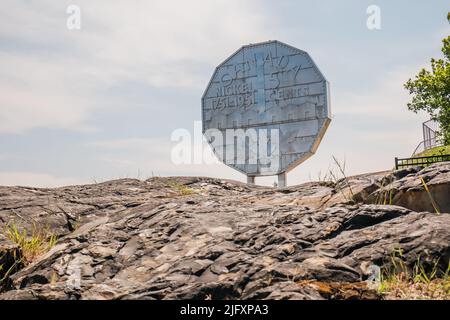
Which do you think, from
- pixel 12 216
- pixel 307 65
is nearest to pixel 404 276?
pixel 12 216

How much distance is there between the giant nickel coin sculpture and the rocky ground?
8591 mm

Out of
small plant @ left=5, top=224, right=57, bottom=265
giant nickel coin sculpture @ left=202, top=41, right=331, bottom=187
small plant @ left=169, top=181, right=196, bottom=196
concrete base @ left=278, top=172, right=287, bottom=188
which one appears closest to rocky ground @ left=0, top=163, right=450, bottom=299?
small plant @ left=5, top=224, right=57, bottom=265

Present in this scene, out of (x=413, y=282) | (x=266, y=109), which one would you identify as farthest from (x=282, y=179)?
(x=413, y=282)

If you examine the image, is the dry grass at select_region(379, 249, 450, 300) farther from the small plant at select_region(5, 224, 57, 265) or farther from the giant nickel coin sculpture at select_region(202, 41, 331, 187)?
the giant nickel coin sculpture at select_region(202, 41, 331, 187)

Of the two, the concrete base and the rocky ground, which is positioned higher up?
the concrete base

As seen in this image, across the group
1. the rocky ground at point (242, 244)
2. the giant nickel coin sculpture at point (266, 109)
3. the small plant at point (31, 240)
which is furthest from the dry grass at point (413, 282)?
the giant nickel coin sculpture at point (266, 109)

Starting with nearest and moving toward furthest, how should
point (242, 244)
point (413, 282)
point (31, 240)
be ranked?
1. point (413, 282)
2. point (242, 244)
3. point (31, 240)

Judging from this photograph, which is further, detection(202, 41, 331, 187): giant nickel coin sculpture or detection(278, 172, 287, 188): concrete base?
detection(278, 172, 287, 188): concrete base

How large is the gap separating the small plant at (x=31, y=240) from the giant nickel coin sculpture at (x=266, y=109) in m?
9.48

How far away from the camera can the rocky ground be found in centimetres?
264

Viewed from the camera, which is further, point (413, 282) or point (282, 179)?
point (282, 179)

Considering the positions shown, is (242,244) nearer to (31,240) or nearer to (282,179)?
(31,240)

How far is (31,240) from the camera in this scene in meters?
4.14

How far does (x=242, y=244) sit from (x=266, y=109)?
10.9 m
